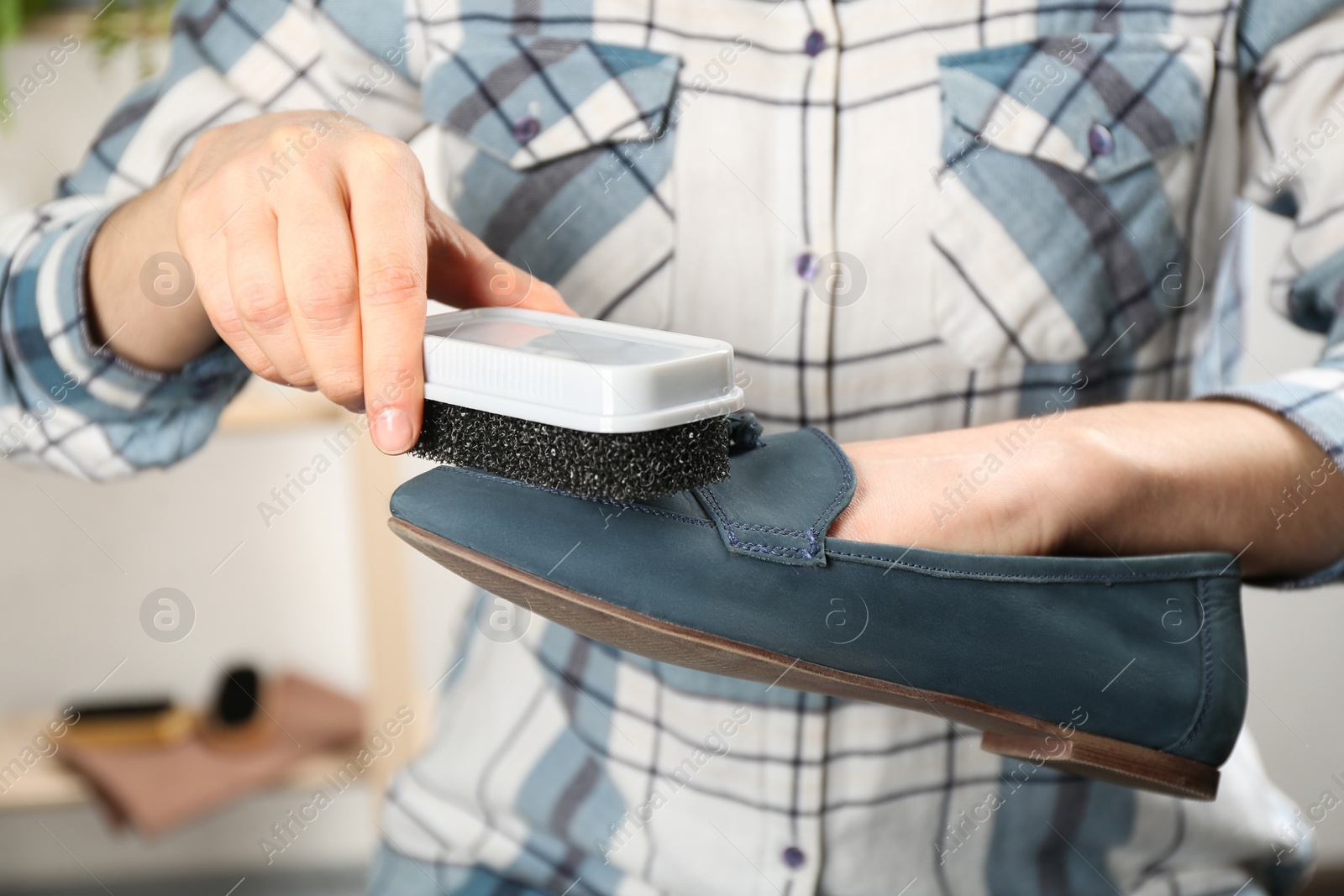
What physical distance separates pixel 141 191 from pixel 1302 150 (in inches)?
23.7

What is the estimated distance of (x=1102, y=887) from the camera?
1.83 feet

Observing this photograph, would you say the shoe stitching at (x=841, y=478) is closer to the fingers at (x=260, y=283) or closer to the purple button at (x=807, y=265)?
the purple button at (x=807, y=265)

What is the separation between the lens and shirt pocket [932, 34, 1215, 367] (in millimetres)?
512

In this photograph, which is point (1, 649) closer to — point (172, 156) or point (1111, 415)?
point (172, 156)

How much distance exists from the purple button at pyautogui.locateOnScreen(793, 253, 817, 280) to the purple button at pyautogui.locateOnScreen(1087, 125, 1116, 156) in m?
0.15

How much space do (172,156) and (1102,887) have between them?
64 centimetres

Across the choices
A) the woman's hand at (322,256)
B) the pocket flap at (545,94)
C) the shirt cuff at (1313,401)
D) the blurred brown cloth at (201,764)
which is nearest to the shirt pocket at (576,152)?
the pocket flap at (545,94)

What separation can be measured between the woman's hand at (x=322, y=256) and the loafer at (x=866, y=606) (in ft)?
0.16

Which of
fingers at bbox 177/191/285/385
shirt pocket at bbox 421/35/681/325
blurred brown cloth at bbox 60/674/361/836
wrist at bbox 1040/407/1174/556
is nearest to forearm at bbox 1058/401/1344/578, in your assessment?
wrist at bbox 1040/407/1174/556

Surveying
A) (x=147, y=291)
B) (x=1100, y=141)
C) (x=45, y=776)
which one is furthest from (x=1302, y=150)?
(x=45, y=776)

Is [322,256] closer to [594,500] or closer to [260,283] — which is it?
[260,283]

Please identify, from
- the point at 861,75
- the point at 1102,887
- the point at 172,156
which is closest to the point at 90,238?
the point at 172,156

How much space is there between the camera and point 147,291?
47 centimetres

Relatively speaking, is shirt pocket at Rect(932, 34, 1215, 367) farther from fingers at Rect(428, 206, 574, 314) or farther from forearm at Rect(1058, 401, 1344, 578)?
fingers at Rect(428, 206, 574, 314)
